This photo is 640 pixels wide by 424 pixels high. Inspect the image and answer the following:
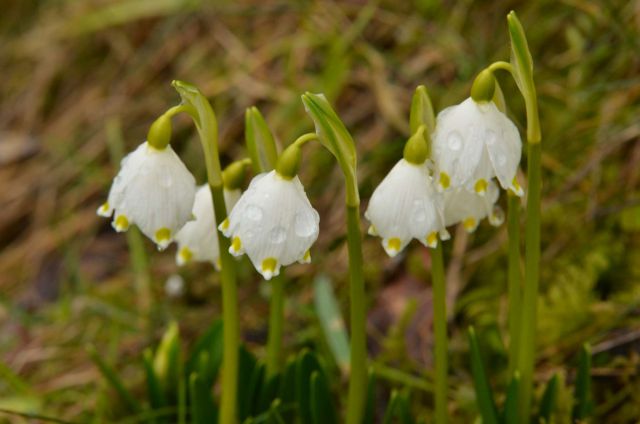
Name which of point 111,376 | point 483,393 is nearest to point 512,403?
point 483,393

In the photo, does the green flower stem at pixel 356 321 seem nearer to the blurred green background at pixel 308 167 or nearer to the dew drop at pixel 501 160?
the dew drop at pixel 501 160

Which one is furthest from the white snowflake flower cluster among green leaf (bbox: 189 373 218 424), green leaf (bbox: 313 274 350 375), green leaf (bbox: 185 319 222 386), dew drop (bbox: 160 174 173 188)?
green leaf (bbox: 313 274 350 375)

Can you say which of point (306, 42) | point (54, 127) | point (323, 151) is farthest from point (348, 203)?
point (54, 127)

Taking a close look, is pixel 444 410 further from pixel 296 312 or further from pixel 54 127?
pixel 54 127

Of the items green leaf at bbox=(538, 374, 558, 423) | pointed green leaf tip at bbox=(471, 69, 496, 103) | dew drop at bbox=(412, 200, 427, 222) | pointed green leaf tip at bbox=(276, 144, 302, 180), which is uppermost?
pointed green leaf tip at bbox=(471, 69, 496, 103)

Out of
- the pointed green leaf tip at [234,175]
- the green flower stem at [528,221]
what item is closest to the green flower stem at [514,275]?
the green flower stem at [528,221]

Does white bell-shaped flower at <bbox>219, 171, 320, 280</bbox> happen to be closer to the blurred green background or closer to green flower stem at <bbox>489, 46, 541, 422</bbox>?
green flower stem at <bbox>489, 46, 541, 422</bbox>
